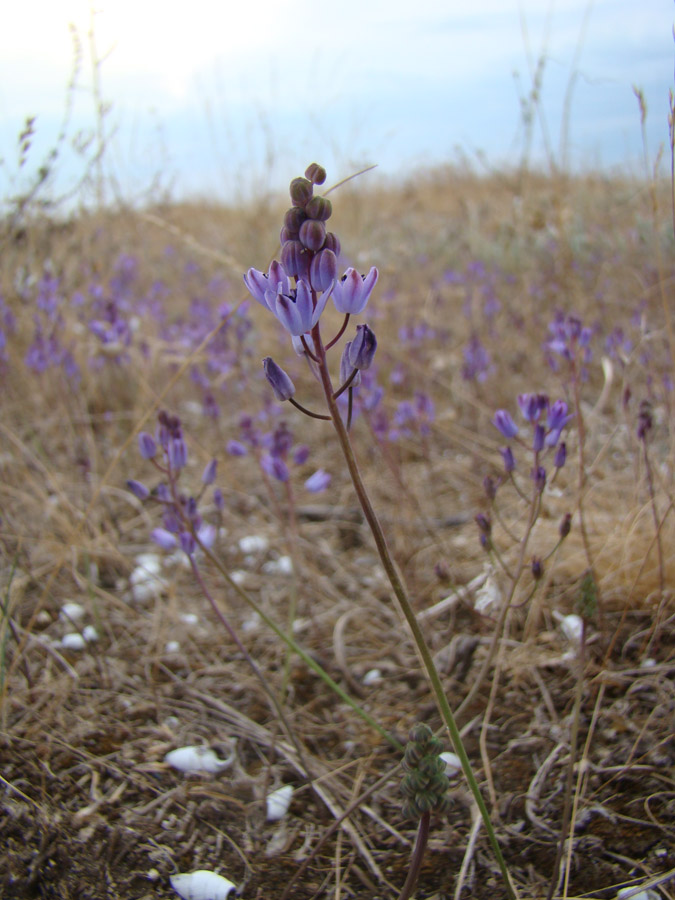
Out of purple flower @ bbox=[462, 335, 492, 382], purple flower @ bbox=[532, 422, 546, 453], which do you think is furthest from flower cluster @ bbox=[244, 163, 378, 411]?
purple flower @ bbox=[462, 335, 492, 382]

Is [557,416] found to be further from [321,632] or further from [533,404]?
[321,632]

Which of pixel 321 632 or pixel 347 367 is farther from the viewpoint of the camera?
pixel 321 632

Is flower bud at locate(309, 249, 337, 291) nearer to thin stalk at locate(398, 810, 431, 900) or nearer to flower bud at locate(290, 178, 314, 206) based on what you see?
flower bud at locate(290, 178, 314, 206)

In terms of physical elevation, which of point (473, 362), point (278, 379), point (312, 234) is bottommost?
point (473, 362)

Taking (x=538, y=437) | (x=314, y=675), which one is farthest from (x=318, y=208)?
(x=314, y=675)

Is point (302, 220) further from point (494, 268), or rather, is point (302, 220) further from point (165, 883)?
point (494, 268)

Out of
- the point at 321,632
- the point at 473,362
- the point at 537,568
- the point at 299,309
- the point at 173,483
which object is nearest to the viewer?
the point at 299,309
